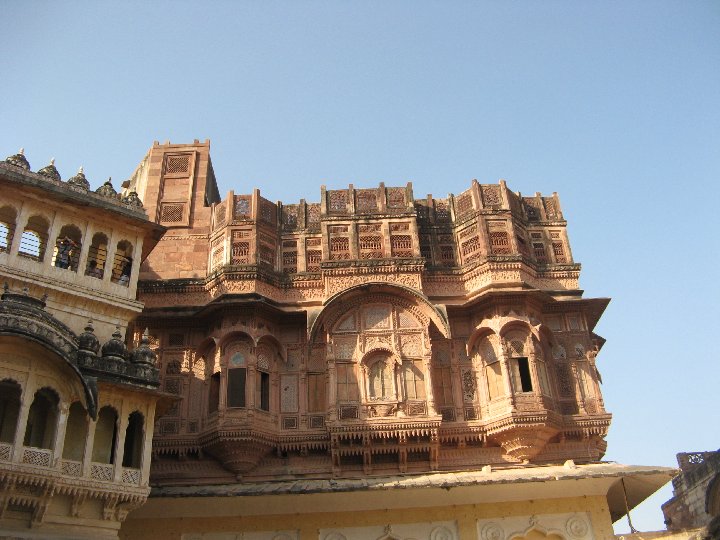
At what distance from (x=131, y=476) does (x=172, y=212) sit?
376 inches

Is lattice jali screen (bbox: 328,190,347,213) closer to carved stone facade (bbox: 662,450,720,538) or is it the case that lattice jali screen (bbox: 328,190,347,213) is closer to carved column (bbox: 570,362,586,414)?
carved column (bbox: 570,362,586,414)

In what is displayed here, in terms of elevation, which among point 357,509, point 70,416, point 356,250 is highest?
point 356,250

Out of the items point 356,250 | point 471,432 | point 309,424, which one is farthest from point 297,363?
point 471,432

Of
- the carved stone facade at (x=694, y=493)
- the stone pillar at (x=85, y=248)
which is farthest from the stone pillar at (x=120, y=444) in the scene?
the carved stone facade at (x=694, y=493)

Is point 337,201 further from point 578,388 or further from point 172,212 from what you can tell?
point 578,388

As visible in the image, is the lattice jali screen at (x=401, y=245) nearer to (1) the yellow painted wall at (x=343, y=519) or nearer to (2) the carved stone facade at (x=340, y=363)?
(2) the carved stone facade at (x=340, y=363)

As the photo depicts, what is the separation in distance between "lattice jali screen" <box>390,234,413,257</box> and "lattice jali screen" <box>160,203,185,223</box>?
6418mm

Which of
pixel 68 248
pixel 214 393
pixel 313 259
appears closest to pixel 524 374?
pixel 313 259

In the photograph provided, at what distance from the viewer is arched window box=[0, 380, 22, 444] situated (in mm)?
14086

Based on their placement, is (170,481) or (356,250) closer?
(170,481)

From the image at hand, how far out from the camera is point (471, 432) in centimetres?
1798

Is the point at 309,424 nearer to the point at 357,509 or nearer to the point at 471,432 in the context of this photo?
the point at 357,509

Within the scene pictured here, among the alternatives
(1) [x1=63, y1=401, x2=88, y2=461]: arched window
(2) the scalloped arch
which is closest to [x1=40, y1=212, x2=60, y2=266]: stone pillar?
(1) [x1=63, y1=401, x2=88, y2=461]: arched window

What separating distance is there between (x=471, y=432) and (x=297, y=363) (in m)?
4.79
